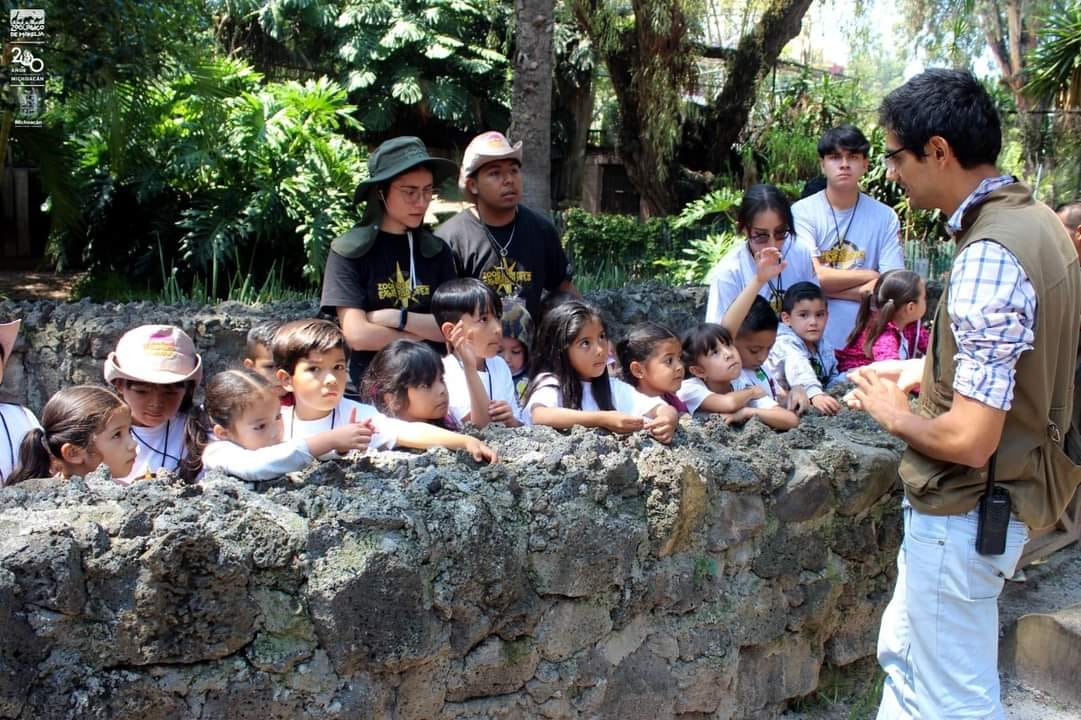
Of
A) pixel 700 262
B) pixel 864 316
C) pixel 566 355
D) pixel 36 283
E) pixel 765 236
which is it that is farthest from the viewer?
pixel 36 283

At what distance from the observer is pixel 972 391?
212cm

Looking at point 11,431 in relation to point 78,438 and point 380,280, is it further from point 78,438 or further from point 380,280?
point 380,280

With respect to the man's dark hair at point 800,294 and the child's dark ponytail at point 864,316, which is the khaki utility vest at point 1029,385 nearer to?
the man's dark hair at point 800,294

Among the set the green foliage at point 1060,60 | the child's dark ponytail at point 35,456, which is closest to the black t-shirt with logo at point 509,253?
the child's dark ponytail at point 35,456

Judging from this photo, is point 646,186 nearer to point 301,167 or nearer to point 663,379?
point 301,167

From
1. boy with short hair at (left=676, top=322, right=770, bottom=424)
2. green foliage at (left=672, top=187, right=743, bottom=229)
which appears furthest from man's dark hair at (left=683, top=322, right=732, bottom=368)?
green foliage at (left=672, top=187, right=743, bottom=229)

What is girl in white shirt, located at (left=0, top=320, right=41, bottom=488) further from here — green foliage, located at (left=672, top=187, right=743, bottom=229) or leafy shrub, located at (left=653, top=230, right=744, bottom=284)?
green foliage, located at (left=672, top=187, right=743, bottom=229)

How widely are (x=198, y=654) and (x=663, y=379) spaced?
5.92ft

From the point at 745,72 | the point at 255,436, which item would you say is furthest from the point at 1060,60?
the point at 255,436

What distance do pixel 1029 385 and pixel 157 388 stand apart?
7.94 ft

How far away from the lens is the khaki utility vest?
2156 millimetres

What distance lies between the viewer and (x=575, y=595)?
8.73 feet

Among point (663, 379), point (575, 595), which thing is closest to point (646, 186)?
point (663, 379)

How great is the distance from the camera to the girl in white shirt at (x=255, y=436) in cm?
252
